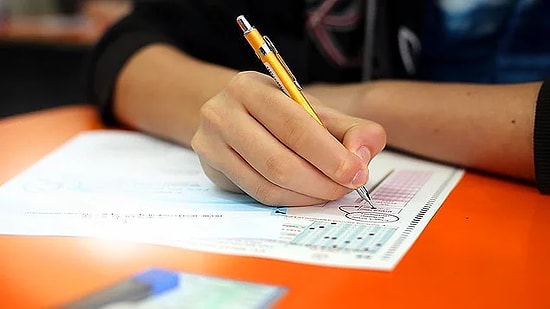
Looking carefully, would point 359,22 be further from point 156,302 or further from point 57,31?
point 57,31

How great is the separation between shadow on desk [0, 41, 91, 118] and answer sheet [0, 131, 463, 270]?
5.27ft

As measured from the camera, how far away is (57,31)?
7.47 ft

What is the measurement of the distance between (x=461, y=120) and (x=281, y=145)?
230 mm

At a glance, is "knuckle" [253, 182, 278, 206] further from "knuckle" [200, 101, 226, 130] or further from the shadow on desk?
the shadow on desk

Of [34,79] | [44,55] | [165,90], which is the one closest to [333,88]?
[165,90]

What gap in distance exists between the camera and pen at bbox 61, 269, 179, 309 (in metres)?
0.43

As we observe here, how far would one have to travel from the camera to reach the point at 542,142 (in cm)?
66

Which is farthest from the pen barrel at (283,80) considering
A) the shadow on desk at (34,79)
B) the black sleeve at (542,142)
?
the shadow on desk at (34,79)

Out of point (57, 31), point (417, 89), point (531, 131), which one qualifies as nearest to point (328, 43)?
point (417, 89)

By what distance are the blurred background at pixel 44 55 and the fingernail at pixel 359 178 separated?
1.70 m

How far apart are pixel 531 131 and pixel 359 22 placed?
38 cm

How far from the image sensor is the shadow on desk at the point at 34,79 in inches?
90.8

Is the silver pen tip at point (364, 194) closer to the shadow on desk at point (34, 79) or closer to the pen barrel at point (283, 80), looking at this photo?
the pen barrel at point (283, 80)

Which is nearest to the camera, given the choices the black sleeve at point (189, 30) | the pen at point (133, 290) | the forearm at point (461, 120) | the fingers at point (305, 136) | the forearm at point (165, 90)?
the pen at point (133, 290)
